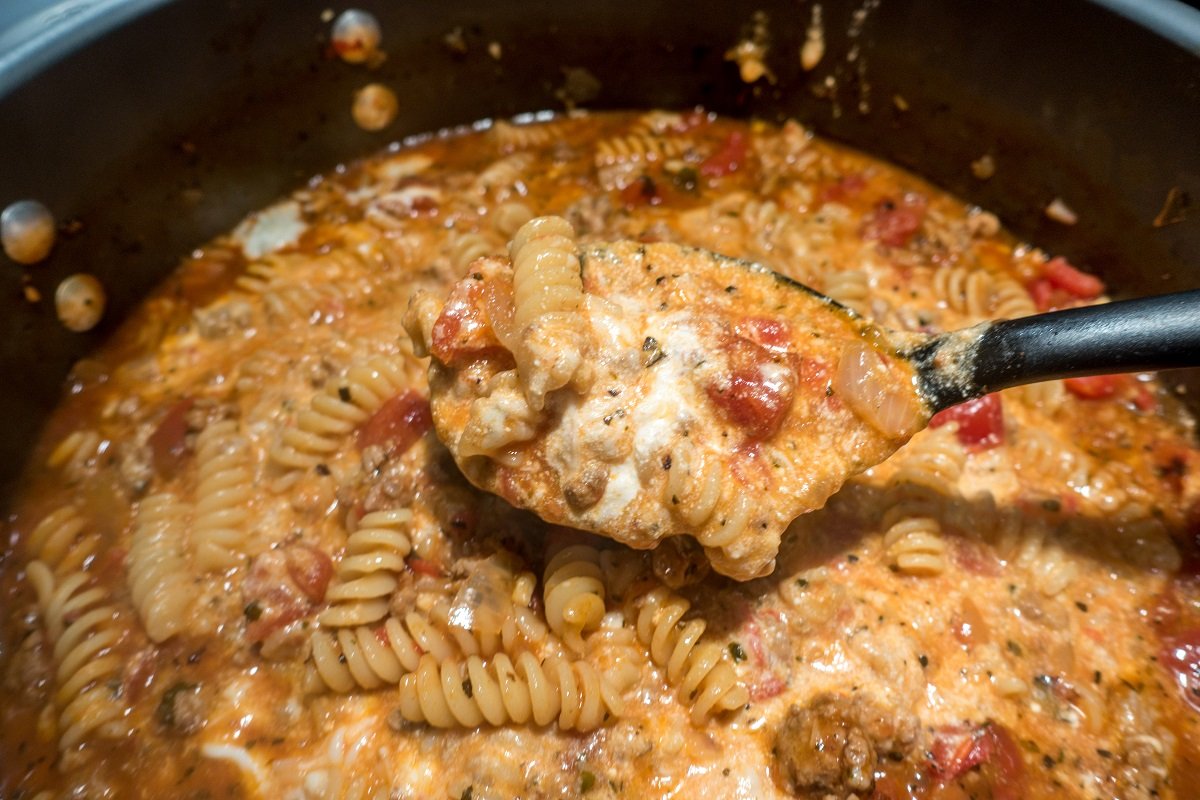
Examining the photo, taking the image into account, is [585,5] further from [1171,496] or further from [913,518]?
[1171,496]

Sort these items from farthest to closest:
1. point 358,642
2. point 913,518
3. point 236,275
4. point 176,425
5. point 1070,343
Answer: point 236,275 < point 176,425 < point 913,518 < point 358,642 < point 1070,343

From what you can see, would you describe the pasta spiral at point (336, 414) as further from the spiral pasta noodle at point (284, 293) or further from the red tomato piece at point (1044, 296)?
the red tomato piece at point (1044, 296)

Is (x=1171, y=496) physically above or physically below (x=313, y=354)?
below

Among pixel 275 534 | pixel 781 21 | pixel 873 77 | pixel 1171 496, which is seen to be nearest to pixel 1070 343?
pixel 1171 496

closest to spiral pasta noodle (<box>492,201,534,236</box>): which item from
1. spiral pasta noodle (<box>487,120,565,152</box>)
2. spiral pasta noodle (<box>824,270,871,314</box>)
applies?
spiral pasta noodle (<box>487,120,565,152</box>)

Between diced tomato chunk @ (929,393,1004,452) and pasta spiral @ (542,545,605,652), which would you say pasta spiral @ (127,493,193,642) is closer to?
pasta spiral @ (542,545,605,652)
